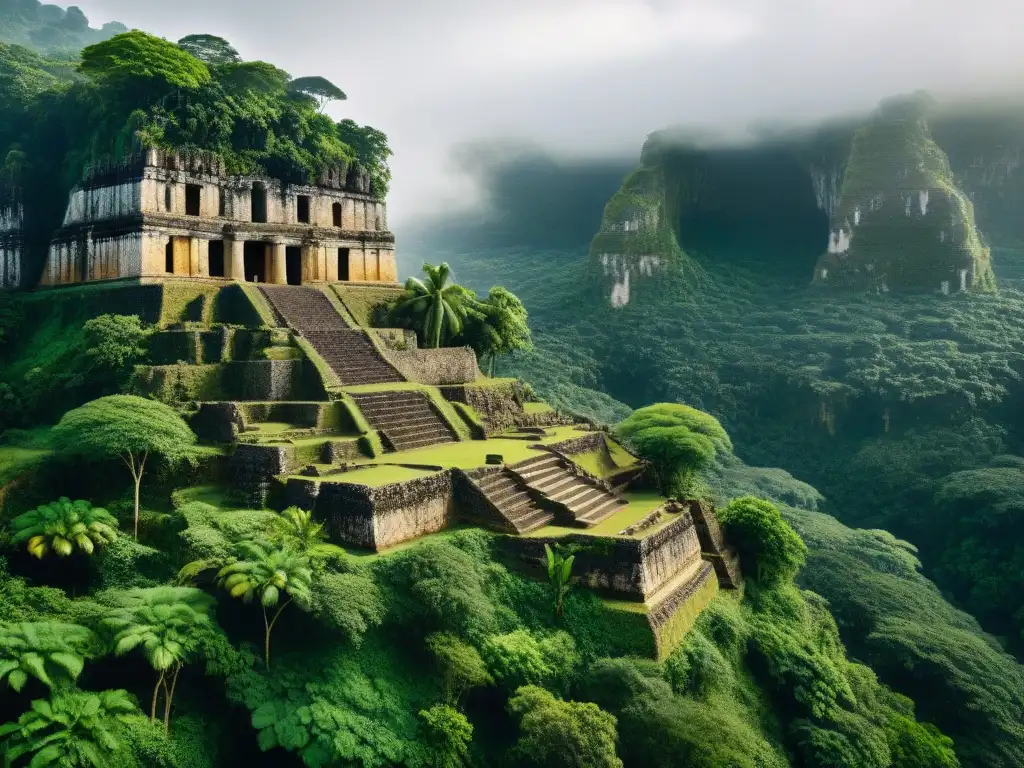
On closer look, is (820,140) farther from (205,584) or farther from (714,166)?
(205,584)

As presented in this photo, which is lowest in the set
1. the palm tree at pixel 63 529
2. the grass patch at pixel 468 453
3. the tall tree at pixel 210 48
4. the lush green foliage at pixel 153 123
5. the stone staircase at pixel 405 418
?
the palm tree at pixel 63 529

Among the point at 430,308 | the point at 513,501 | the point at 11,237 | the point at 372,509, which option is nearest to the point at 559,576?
the point at 513,501

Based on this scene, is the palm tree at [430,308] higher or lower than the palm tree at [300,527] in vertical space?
higher

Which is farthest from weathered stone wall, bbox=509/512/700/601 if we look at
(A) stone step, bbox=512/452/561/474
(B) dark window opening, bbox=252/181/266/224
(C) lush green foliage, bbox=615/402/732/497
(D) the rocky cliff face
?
(D) the rocky cliff face

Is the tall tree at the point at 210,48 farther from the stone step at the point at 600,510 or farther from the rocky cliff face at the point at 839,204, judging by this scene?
the rocky cliff face at the point at 839,204

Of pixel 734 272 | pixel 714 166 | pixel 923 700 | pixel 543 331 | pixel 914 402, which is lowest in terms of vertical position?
pixel 923 700

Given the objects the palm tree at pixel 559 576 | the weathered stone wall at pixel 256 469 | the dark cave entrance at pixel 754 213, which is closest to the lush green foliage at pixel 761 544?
the palm tree at pixel 559 576

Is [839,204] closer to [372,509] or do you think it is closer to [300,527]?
[372,509]

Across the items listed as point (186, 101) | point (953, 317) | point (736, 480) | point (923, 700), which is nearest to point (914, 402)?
point (953, 317)
